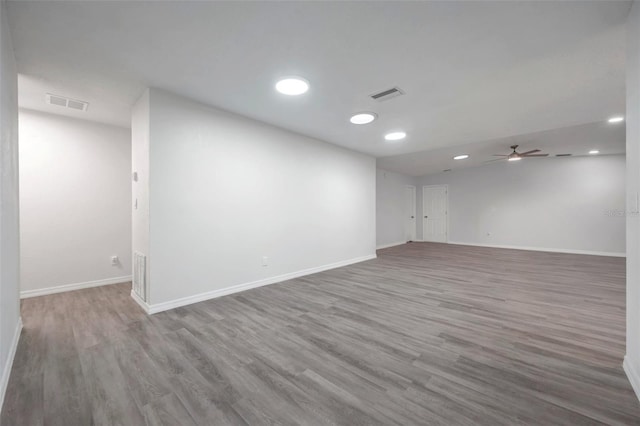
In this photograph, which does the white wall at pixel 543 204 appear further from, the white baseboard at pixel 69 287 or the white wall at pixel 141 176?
the white baseboard at pixel 69 287

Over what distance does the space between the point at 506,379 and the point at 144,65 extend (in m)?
3.90

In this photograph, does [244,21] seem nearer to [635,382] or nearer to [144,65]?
[144,65]

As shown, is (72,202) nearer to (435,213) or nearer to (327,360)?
(327,360)

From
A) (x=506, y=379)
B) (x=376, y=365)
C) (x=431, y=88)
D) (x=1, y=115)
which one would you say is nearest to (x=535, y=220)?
(x=431, y=88)

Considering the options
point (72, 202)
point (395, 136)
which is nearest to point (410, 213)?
point (395, 136)

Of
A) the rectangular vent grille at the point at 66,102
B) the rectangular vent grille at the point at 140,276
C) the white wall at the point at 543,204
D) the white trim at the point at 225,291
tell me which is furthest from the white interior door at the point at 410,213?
the rectangular vent grille at the point at 66,102

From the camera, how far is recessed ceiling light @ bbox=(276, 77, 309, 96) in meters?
2.49

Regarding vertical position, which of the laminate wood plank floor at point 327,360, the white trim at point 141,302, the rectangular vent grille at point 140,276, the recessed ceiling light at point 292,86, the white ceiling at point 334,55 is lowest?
the laminate wood plank floor at point 327,360

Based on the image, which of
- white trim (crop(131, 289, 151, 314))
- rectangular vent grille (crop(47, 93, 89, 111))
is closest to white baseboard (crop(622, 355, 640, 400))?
white trim (crop(131, 289, 151, 314))

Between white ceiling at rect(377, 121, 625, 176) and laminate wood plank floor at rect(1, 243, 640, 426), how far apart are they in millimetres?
2891

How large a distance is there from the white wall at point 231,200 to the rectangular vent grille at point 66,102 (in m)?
1.20

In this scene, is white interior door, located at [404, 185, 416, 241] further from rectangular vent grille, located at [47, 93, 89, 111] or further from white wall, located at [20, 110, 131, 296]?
rectangular vent grille, located at [47, 93, 89, 111]

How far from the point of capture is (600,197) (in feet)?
21.3

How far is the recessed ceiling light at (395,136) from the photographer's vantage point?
4.27 metres
